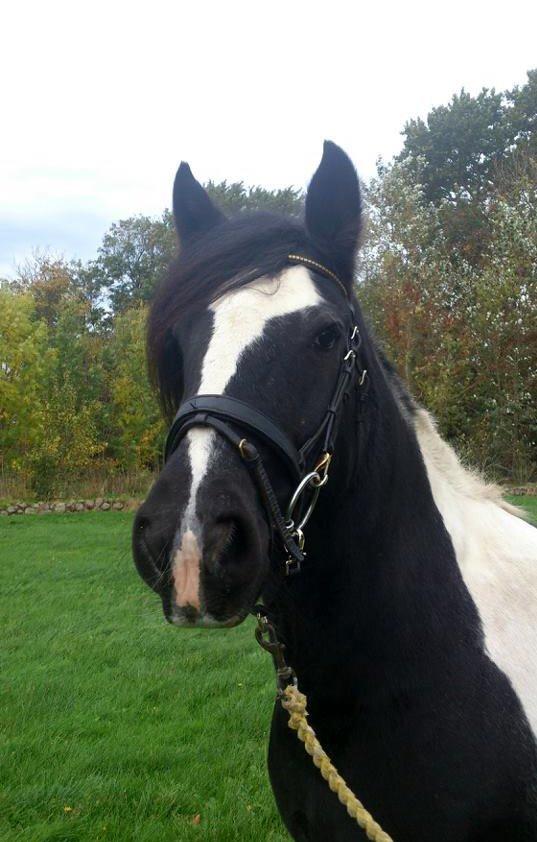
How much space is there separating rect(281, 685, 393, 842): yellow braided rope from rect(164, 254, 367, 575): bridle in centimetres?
49

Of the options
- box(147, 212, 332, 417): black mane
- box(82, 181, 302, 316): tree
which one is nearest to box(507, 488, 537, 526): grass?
box(147, 212, 332, 417): black mane

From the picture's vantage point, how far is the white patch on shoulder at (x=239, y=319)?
1.76 metres

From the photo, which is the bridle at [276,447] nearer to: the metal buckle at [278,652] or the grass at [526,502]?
the metal buckle at [278,652]

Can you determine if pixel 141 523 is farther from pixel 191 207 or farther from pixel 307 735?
pixel 191 207

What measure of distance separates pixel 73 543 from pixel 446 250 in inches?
684

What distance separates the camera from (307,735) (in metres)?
2.08

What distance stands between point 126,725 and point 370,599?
3758 mm

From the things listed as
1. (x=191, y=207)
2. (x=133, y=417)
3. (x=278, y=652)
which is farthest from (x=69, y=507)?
(x=278, y=652)

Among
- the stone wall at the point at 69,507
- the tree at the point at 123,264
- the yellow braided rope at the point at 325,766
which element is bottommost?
the stone wall at the point at 69,507

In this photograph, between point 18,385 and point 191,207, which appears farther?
point 18,385

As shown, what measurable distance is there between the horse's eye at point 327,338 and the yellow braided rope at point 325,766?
1.05m

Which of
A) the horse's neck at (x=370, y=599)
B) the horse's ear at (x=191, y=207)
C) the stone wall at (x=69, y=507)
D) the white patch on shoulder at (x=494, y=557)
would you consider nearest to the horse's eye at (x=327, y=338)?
the horse's neck at (x=370, y=599)

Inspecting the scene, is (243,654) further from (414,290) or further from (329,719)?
(414,290)

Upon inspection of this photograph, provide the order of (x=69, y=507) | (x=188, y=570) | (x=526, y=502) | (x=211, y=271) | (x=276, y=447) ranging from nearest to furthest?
1. (x=188, y=570)
2. (x=276, y=447)
3. (x=211, y=271)
4. (x=526, y=502)
5. (x=69, y=507)
